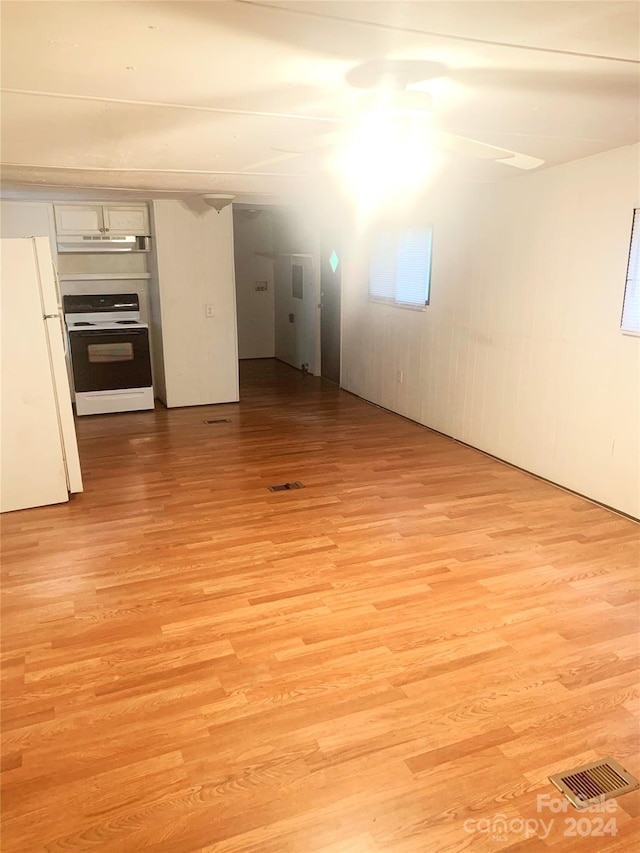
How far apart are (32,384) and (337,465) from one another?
2314 mm

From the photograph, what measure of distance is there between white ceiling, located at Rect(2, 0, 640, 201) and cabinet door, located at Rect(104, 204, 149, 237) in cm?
274

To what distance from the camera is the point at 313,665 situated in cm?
245

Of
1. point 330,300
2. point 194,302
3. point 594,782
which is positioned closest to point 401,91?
point 594,782

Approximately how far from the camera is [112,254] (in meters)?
6.82

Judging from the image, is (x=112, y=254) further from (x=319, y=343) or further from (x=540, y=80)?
(x=540, y=80)

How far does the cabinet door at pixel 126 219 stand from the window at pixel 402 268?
2.54 metres

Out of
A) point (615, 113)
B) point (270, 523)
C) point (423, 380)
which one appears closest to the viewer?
point (615, 113)

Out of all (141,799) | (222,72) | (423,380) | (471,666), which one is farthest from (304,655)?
(423,380)

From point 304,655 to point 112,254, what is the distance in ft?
18.7

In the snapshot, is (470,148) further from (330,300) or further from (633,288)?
(330,300)

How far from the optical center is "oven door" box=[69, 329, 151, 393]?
6.21m

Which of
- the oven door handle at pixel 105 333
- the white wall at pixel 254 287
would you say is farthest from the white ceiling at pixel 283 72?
the white wall at pixel 254 287

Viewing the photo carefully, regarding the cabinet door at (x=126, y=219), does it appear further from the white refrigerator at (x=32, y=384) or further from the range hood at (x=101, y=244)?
the white refrigerator at (x=32, y=384)

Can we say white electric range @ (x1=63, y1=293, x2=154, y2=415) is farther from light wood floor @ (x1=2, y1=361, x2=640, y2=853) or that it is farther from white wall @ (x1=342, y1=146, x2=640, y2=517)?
white wall @ (x1=342, y1=146, x2=640, y2=517)
